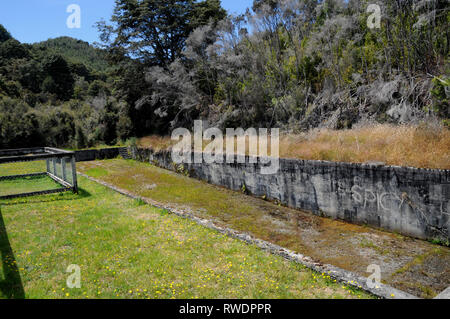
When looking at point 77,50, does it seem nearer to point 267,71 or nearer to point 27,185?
point 267,71

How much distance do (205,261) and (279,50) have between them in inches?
488

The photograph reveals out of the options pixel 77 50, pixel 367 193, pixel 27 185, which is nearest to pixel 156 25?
pixel 27 185

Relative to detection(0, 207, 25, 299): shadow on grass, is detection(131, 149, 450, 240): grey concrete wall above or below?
above

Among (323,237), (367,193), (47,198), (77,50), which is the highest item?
→ (77,50)

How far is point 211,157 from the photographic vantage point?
11.9 m

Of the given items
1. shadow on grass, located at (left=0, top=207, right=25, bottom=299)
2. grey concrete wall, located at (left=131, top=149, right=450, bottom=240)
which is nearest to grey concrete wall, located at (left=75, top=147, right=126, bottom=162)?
grey concrete wall, located at (left=131, top=149, right=450, bottom=240)

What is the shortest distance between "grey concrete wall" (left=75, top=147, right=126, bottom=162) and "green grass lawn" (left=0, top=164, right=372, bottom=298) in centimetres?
1220

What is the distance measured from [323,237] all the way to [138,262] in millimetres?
3952

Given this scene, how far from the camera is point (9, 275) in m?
4.02

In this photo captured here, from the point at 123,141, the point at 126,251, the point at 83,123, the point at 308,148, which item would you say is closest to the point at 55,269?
the point at 126,251

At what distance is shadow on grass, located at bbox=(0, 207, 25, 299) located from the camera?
3589 mm

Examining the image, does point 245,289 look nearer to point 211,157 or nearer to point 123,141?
point 211,157

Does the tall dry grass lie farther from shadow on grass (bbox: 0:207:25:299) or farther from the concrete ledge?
shadow on grass (bbox: 0:207:25:299)

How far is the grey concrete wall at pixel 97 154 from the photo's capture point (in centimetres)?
1836
